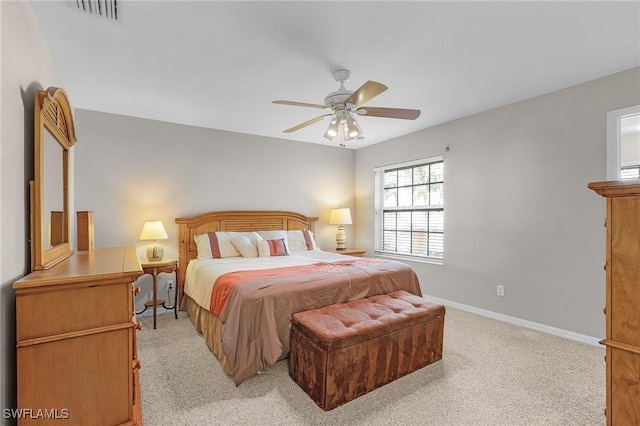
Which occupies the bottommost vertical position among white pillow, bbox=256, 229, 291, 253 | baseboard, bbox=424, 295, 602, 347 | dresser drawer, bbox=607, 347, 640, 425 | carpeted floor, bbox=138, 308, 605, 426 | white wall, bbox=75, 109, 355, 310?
carpeted floor, bbox=138, 308, 605, 426

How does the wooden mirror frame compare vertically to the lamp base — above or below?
above

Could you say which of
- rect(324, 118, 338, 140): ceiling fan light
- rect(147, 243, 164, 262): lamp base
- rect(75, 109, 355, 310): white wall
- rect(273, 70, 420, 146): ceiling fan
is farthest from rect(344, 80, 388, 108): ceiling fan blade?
rect(147, 243, 164, 262): lamp base

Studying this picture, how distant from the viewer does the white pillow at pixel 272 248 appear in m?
3.88

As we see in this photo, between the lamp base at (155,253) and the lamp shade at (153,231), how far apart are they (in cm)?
13

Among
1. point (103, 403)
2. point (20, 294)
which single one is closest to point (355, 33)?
point (20, 294)

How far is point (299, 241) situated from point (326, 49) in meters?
2.86

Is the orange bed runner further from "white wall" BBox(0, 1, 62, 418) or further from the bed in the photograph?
"white wall" BBox(0, 1, 62, 418)

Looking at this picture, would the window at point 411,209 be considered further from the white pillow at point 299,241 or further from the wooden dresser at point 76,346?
the wooden dresser at point 76,346

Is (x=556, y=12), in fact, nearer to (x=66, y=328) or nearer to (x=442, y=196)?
(x=442, y=196)

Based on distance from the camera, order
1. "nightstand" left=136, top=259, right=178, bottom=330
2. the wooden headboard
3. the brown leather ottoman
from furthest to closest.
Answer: the wooden headboard < "nightstand" left=136, top=259, right=178, bottom=330 < the brown leather ottoman

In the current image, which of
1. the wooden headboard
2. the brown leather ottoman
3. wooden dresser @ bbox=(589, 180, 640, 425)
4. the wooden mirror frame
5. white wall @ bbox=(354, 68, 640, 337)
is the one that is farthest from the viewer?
the wooden headboard

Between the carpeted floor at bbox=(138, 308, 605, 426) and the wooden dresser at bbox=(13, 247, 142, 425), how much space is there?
0.66m

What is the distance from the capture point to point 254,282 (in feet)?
8.05

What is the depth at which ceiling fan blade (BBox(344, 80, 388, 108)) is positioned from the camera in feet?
6.49
